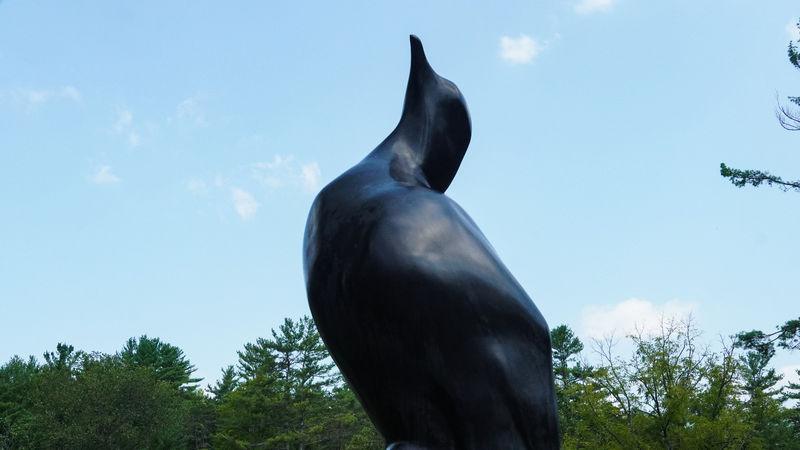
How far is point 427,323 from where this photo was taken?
8.77 ft

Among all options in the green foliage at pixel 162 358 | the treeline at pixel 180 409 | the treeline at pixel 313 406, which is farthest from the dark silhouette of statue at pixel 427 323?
the green foliage at pixel 162 358

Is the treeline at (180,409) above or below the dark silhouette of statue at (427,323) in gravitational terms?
above

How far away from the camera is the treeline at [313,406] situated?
1897 centimetres

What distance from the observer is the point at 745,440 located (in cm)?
1864

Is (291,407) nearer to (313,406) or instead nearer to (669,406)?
(313,406)

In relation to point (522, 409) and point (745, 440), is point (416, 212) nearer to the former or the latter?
point (522, 409)

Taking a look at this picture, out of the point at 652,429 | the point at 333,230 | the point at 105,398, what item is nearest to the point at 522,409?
the point at 333,230

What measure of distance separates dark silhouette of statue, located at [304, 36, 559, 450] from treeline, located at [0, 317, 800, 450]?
16448 mm

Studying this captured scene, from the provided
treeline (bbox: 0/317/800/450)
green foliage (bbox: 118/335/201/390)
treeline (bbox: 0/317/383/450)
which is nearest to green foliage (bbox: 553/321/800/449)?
treeline (bbox: 0/317/800/450)

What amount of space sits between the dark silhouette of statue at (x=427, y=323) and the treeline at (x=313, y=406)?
1645cm

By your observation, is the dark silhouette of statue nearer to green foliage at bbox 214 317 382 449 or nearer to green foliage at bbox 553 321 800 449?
green foliage at bbox 553 321 800 449

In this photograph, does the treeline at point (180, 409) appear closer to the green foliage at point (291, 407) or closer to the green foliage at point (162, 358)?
the green foliage at point (291, 407)

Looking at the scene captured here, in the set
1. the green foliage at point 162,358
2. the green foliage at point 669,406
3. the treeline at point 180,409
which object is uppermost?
the green foliage at point 162,358

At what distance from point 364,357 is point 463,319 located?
431 millimetres
